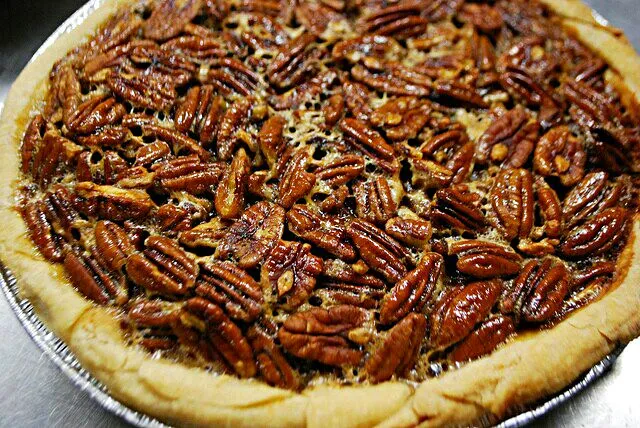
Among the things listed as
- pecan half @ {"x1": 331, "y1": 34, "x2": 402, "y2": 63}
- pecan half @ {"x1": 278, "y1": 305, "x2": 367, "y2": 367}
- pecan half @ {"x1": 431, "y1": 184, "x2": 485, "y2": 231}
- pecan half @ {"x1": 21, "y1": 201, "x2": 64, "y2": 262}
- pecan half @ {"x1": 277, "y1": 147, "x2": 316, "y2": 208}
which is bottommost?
pecan half @ {"x1": 278, "y1": 305, "x2": 367, "y2": 367}

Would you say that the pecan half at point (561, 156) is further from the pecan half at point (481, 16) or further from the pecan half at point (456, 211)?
the pecan half at point (481, 16)

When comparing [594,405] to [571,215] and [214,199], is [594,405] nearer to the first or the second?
[571,215]

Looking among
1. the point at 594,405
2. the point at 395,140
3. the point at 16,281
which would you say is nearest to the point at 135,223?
the point at 16,281

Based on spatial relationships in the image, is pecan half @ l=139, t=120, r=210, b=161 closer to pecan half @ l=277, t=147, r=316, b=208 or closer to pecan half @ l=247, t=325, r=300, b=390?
pecan half @ l=277, t=147, r=316, b=208

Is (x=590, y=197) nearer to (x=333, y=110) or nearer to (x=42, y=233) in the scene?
(x=333, y=110)

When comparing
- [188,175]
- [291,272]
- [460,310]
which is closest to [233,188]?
[188,175]

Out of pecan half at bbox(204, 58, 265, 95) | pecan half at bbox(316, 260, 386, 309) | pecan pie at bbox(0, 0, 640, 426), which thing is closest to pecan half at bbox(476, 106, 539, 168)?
pecan pie at bbox(0, 0, 640, 426)
